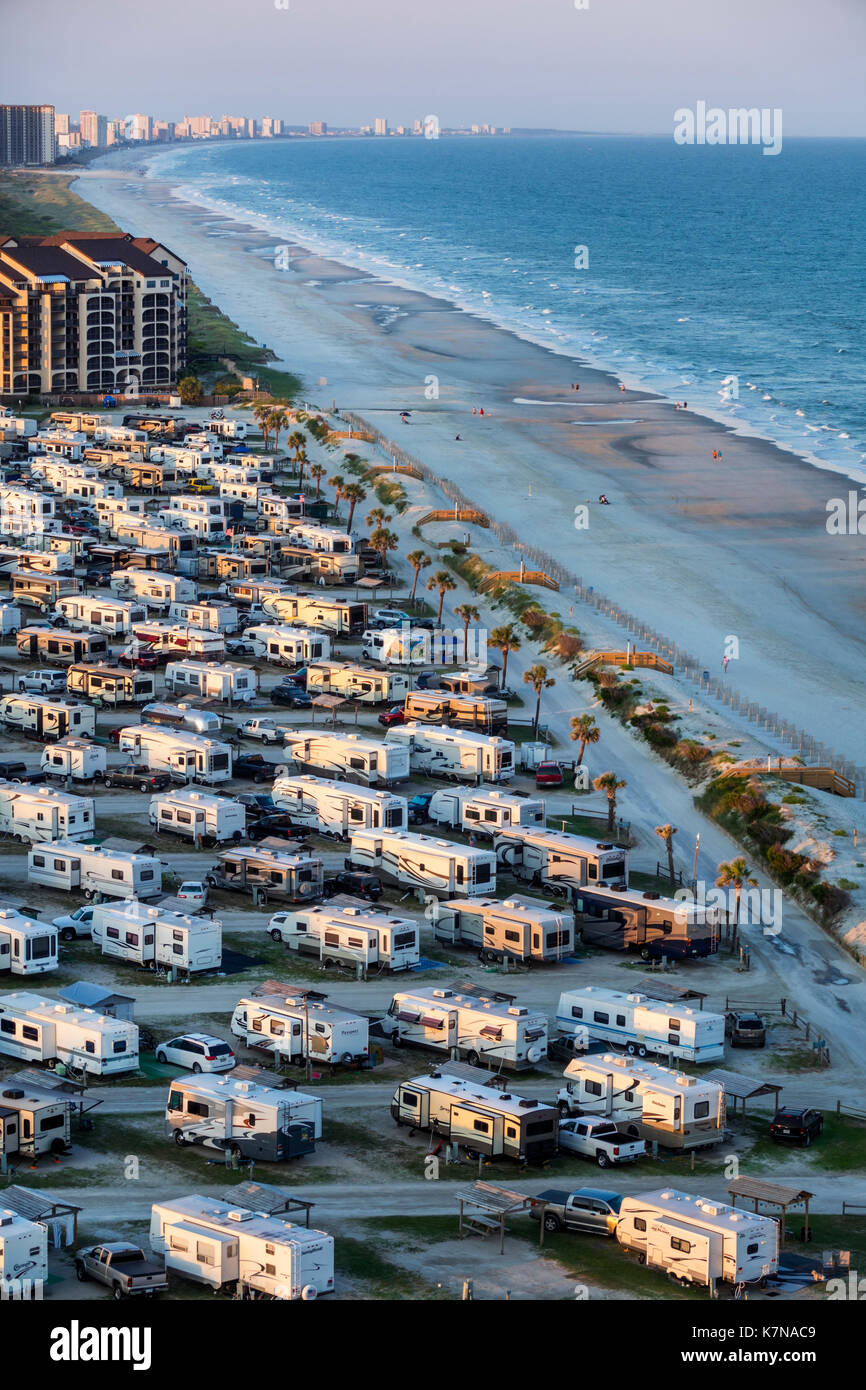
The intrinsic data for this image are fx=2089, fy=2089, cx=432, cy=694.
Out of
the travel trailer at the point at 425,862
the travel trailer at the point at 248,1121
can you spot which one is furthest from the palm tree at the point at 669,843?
the travel trailer at the point at 248,1121

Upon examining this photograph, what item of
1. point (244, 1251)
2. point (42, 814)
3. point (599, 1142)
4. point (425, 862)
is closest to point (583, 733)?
point (425, 862)

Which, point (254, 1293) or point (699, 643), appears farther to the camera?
point (699, 643)

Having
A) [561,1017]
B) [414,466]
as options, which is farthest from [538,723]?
[414,466]

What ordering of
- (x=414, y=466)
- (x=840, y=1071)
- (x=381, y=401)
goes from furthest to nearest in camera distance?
(x=381, y=401), (x=414, y=466), (x=840, y=1071)

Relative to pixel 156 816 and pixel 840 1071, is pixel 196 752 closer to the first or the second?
pixel 156 816

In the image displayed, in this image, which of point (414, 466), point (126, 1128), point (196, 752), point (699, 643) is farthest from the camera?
point (414, 466)

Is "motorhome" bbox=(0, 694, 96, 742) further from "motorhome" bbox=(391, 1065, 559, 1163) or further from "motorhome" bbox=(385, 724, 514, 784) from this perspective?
"motorhome" bbox=(391, 1065, 559, 1163)

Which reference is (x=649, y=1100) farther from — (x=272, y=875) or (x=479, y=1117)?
(x=272, y=875)
